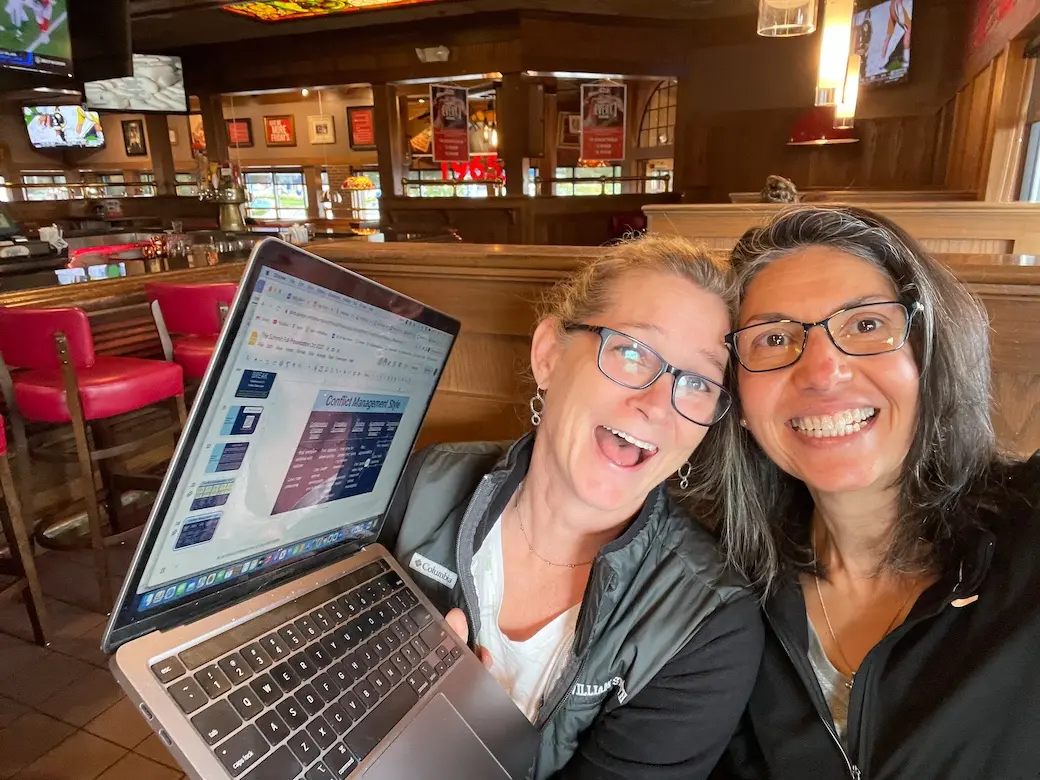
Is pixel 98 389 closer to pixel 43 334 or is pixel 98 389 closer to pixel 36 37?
pixel 43 334

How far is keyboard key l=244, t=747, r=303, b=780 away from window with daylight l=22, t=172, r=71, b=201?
32.6ft

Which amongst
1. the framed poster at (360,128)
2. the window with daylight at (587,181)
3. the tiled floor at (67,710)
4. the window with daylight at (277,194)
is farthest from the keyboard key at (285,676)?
the window with daylight at (277,194)

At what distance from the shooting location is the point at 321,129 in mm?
10594

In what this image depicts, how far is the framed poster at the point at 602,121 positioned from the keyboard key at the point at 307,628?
24.6 feet

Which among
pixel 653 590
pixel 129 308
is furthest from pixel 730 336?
pixel 129 308

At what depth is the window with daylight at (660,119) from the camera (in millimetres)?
9367

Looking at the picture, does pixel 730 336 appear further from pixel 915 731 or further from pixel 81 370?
pixel 81 370

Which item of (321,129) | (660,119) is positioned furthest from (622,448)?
(321,129)

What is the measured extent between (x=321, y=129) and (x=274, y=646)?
1111 cm

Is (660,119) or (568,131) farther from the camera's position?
(660,119)

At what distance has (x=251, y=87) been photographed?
8.25 metres

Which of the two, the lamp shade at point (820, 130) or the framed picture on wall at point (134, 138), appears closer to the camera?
the lamp shade at point (820, 130)

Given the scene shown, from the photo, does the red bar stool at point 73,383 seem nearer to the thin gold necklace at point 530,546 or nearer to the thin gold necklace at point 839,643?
the thin gold necklace at point 530,546

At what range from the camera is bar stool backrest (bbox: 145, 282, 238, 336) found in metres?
2.48
